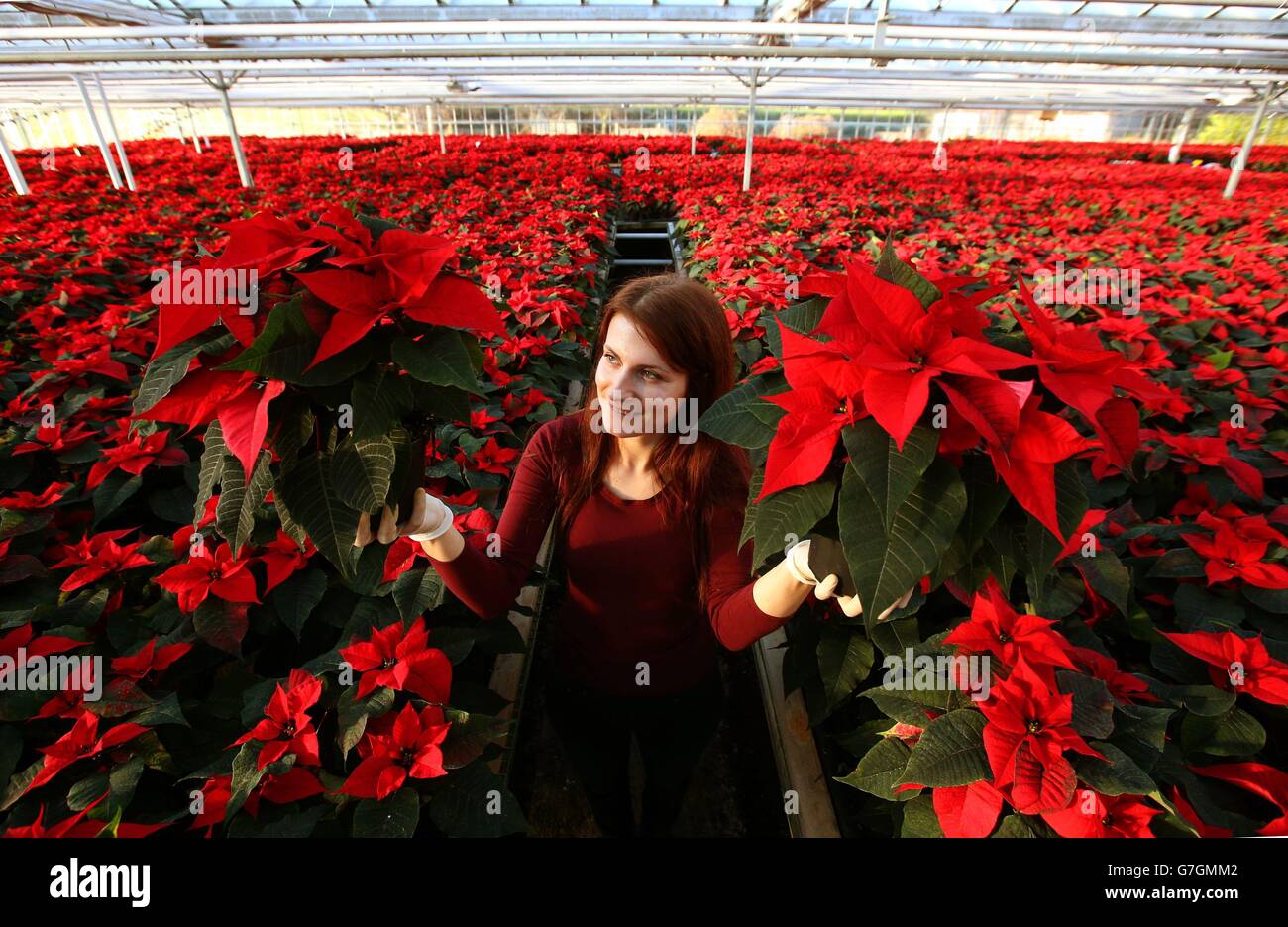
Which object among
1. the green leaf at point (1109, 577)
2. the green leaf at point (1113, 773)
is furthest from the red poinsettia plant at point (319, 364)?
the green leaf at point (1109, 577)

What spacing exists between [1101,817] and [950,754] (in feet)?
0.47

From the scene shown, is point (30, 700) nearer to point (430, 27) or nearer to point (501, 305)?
point (501, 305)

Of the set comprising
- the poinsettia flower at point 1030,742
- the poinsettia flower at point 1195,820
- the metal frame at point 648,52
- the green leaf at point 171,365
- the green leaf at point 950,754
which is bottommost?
the poinsettia flower at point 1195,820

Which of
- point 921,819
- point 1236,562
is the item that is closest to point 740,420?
point 921,819

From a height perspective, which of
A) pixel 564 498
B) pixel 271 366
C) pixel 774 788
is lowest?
pixel 774 788

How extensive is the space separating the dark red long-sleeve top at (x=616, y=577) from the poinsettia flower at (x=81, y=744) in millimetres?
476

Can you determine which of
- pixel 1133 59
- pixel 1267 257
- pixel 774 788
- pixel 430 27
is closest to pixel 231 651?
pixel 774 788

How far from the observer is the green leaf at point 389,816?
69 cm

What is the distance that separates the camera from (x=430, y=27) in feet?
12.8

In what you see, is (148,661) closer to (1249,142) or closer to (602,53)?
(602,53)

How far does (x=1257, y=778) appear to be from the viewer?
0.75 meters

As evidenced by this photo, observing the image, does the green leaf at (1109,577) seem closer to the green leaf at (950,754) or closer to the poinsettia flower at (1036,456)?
the green leaf at (950,754)

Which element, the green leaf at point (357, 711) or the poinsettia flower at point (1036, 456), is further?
the green leaf at point (357, 711)

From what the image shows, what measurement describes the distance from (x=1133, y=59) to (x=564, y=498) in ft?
19.6
